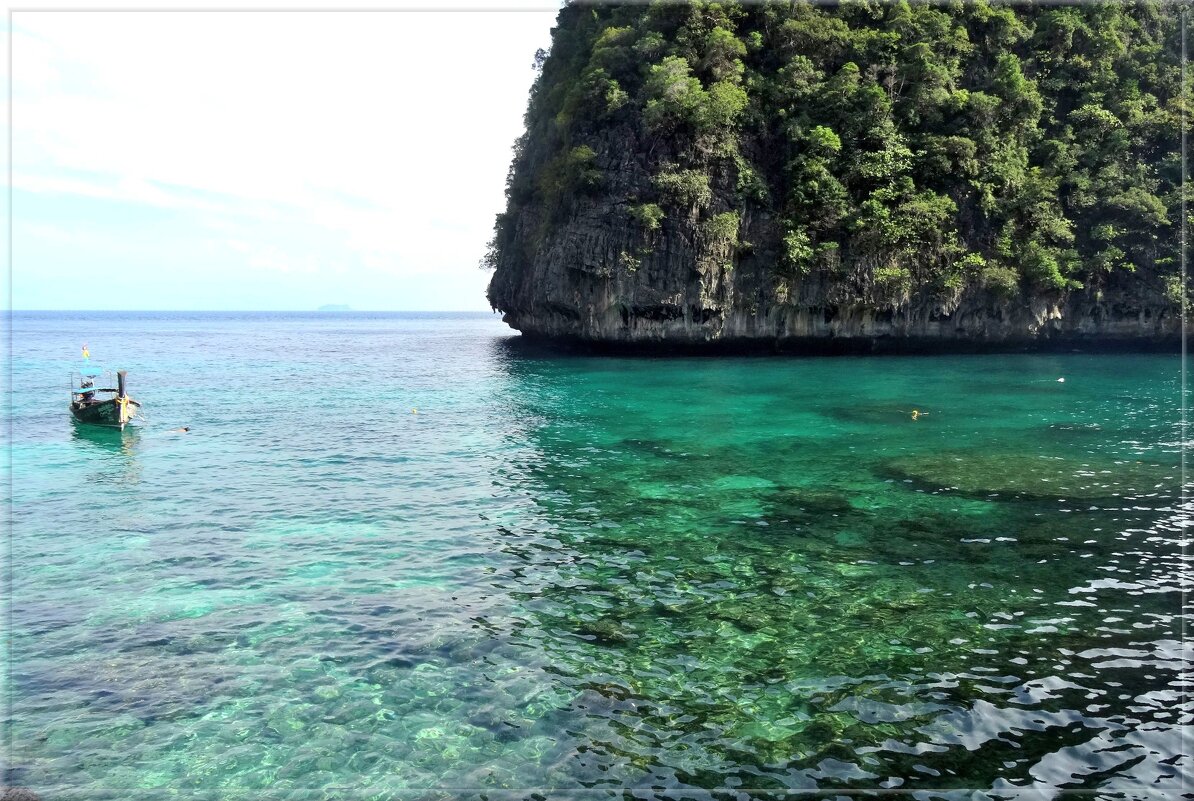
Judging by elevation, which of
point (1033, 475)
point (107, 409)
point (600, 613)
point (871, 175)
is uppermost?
point (871, 175)

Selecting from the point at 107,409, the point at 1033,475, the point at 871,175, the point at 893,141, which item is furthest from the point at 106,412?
the point at 893,141

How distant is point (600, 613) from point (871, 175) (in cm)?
3620

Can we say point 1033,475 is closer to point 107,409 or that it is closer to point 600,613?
point 600,613

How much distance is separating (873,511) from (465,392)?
69.8 feet

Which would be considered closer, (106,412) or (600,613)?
(600,613)

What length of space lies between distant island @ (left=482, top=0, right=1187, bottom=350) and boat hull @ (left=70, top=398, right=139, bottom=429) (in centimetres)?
2436

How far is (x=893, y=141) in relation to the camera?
3912 cm

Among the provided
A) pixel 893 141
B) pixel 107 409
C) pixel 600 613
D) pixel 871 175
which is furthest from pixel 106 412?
pixel 893 141

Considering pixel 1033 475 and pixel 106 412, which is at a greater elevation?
pixel 106 412

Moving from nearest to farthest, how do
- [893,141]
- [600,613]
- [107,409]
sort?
[600,613], [107,409], [893,141]

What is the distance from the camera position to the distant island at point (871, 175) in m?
39.2

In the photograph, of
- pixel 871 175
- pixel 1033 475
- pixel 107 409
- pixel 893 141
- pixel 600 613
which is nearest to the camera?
pixel 600 613

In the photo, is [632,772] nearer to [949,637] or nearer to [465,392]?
[949,637]

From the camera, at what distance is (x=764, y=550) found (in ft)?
38.1
